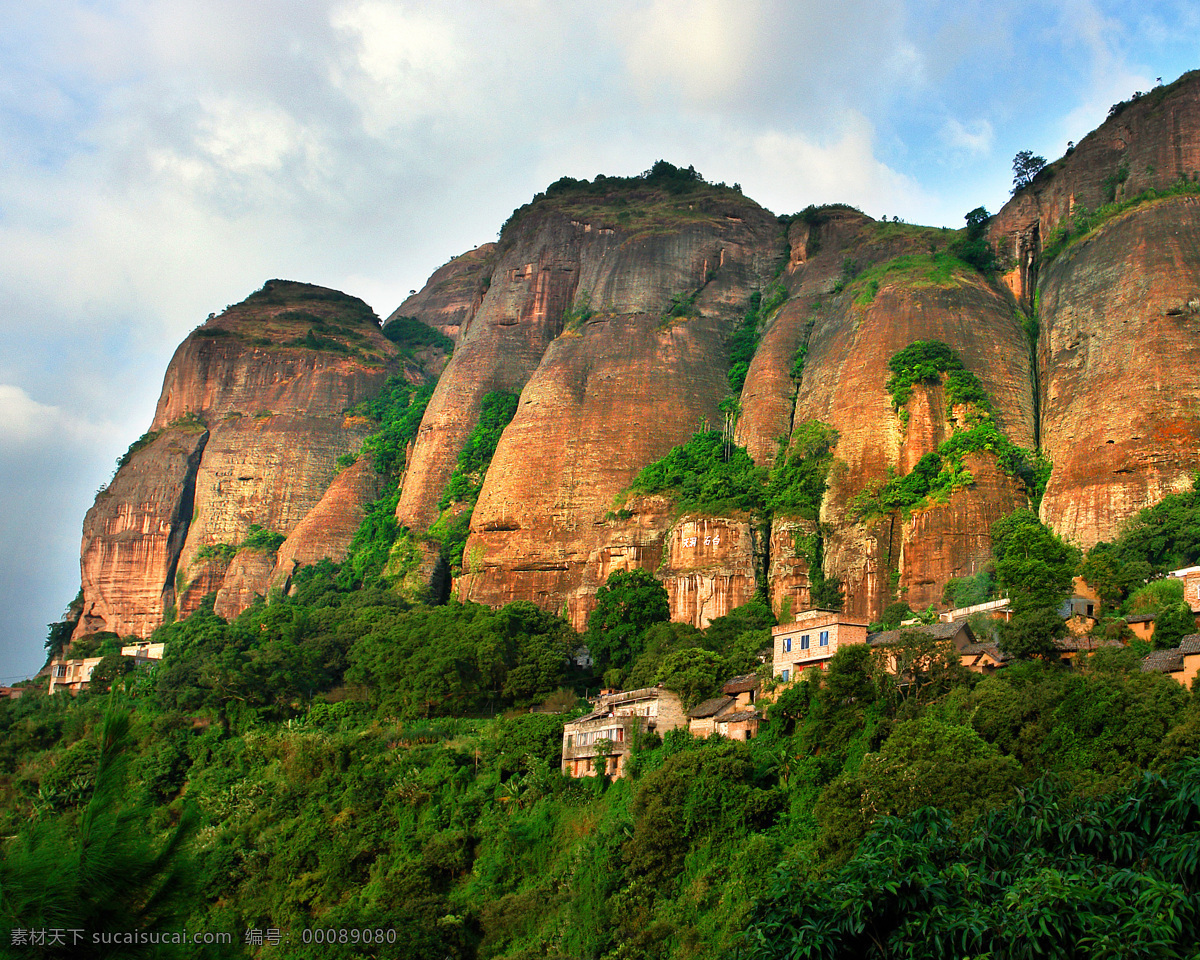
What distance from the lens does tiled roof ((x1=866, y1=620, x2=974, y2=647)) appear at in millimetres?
32484

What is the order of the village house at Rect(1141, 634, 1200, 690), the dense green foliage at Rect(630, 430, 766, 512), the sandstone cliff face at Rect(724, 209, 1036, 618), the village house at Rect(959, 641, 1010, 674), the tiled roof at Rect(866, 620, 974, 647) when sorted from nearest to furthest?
1. the village house at Rect(1141, 634, 1200, 690)
2. the village house at Rect(959, 641, 1010, 674)
3. the tiled roof at Rect(866, 620, 974, 647)
4. the sandstone cliff face at Rect(724, 209, 1036, 618)
5. the dense green foliage at Rect(630, 430, 766, 512)

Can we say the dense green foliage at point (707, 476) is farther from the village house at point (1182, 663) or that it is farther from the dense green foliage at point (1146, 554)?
the village house at point (1182, 663)

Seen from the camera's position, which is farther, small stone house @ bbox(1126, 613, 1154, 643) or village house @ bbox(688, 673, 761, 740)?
village house @ bbox(688, 673, 761, 740)

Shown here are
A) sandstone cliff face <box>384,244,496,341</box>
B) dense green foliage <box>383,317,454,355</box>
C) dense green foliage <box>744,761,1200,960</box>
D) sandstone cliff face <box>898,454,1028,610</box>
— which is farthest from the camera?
sandstone cliff face <box>384,244,496,341</box>

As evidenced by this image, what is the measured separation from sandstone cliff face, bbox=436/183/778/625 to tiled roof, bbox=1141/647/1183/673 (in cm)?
2666

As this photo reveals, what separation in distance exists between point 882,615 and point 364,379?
45.7 meters

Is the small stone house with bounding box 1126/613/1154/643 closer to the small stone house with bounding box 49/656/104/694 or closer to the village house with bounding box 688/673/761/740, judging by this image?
the village house with bounding box 688/673/761/740

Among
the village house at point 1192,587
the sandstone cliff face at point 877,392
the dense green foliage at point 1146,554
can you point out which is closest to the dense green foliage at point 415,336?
the sandstone cliff face at point 877,392

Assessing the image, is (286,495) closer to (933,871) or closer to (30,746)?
(30,746)

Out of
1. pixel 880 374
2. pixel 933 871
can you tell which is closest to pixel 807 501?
pixel 880 374

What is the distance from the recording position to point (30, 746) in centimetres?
5000

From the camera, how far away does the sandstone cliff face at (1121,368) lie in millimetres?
42594

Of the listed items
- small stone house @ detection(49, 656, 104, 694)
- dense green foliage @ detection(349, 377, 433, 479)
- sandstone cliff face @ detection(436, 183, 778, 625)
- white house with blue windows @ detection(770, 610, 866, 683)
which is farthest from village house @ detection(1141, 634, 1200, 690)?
small stone house @ detection(49, 656, 104, 694)

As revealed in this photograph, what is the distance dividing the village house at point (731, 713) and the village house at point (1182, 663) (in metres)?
10.8
